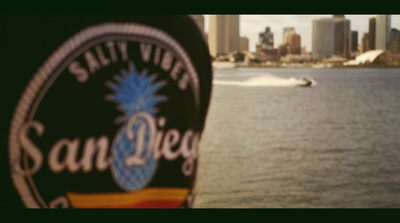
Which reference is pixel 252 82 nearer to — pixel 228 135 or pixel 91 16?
pixel 228 135

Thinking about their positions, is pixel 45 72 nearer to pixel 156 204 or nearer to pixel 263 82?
pixel 156 204

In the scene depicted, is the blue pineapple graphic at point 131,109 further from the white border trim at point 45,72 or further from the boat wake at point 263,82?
the boat wake at point 263,82

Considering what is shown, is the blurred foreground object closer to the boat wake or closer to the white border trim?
the white border trim

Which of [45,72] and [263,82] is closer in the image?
[45,72]

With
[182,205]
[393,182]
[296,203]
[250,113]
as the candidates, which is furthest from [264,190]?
[250,113]

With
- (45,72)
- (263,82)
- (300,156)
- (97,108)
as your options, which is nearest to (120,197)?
(97,108)

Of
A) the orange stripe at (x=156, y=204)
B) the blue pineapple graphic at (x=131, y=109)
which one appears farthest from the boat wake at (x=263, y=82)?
the blue pineapple graphic at (x=131, y=109)

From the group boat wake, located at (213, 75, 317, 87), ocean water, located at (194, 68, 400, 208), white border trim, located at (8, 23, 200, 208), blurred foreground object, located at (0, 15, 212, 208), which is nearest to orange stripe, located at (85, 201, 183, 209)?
blurred foreground object, located at (0, 15, 212, 208)
